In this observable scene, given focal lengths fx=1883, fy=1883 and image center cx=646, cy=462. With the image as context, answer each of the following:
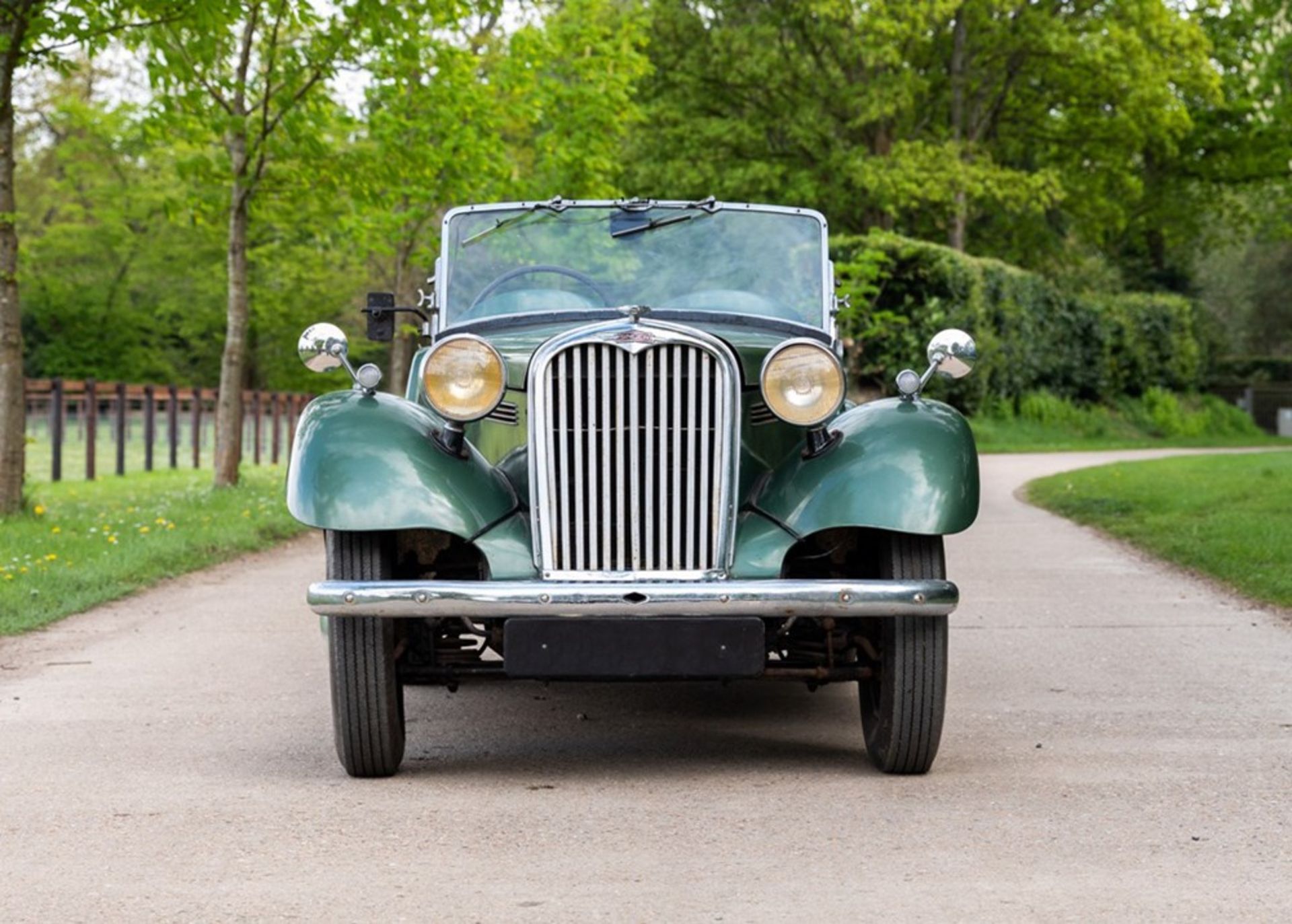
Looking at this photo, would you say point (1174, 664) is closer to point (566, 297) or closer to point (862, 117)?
point (566, 297)

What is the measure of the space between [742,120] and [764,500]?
110 feet

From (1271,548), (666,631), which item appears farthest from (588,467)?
(1271,548)

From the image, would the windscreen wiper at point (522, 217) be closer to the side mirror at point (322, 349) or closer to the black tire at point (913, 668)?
the side mirror at point (322, 349)

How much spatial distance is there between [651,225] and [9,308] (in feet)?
27.7

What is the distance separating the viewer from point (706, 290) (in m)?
7.29

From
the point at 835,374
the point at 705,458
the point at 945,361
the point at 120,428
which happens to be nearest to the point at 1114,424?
the point at 120,428

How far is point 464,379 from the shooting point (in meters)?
6.05

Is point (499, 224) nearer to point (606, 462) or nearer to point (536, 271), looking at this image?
point (536, 271)

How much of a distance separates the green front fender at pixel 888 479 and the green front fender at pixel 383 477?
0.92 m

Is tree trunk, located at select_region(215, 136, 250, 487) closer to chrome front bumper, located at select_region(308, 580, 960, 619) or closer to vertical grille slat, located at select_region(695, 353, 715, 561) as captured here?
vertical grille slat, located at select_region(695, 353, 715, 561)

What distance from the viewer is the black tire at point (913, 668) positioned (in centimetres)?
582

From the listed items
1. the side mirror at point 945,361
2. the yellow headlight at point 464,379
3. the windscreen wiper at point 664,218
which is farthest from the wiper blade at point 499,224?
the side mirror at point 945,361

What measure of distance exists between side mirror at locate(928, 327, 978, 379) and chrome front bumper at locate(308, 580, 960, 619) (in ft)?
3.95

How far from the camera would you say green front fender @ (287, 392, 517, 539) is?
18.9 feet
